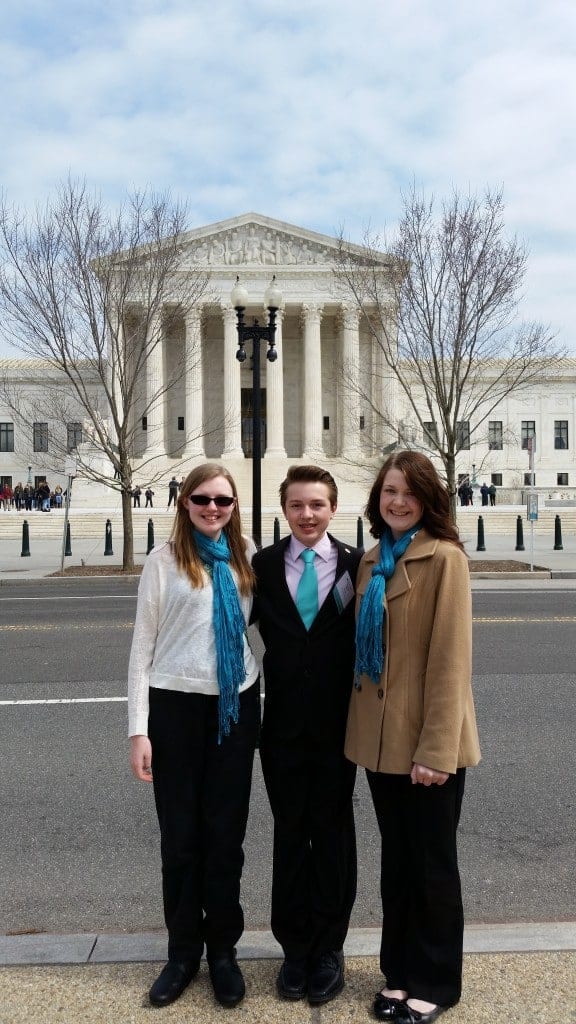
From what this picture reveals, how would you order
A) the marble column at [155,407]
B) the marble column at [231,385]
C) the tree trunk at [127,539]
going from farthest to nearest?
the marble column at [231,385] → the marble column at [155,407] → the tree trunk at [127,539]

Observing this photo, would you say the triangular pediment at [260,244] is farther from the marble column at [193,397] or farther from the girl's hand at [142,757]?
the girl's hand at [142,757]


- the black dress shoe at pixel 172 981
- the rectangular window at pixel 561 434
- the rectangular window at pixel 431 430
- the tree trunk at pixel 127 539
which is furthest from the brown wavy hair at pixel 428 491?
the rectangular window at pixel 561 434

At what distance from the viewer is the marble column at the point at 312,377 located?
5488 centimetres

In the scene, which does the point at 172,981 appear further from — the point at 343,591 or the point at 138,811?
the point at 138,811

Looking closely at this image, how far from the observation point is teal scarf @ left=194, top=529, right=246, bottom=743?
10.8 ft

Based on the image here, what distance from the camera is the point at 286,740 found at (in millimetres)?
3359

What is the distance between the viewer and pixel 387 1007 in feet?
10.1

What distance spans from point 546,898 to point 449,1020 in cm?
131

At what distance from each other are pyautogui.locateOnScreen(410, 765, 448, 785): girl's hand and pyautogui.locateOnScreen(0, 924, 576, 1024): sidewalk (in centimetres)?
77

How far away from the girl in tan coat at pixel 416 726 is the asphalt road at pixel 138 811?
898mm

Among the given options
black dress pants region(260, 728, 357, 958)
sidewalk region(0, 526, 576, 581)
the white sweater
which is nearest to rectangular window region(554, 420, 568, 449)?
sidewalk region(0, 526, 576, 581)

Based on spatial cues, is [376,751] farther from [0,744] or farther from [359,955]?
[0,744]

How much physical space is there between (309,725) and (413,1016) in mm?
1024

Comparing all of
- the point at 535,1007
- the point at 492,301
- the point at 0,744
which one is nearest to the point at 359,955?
the point at 535,1007
